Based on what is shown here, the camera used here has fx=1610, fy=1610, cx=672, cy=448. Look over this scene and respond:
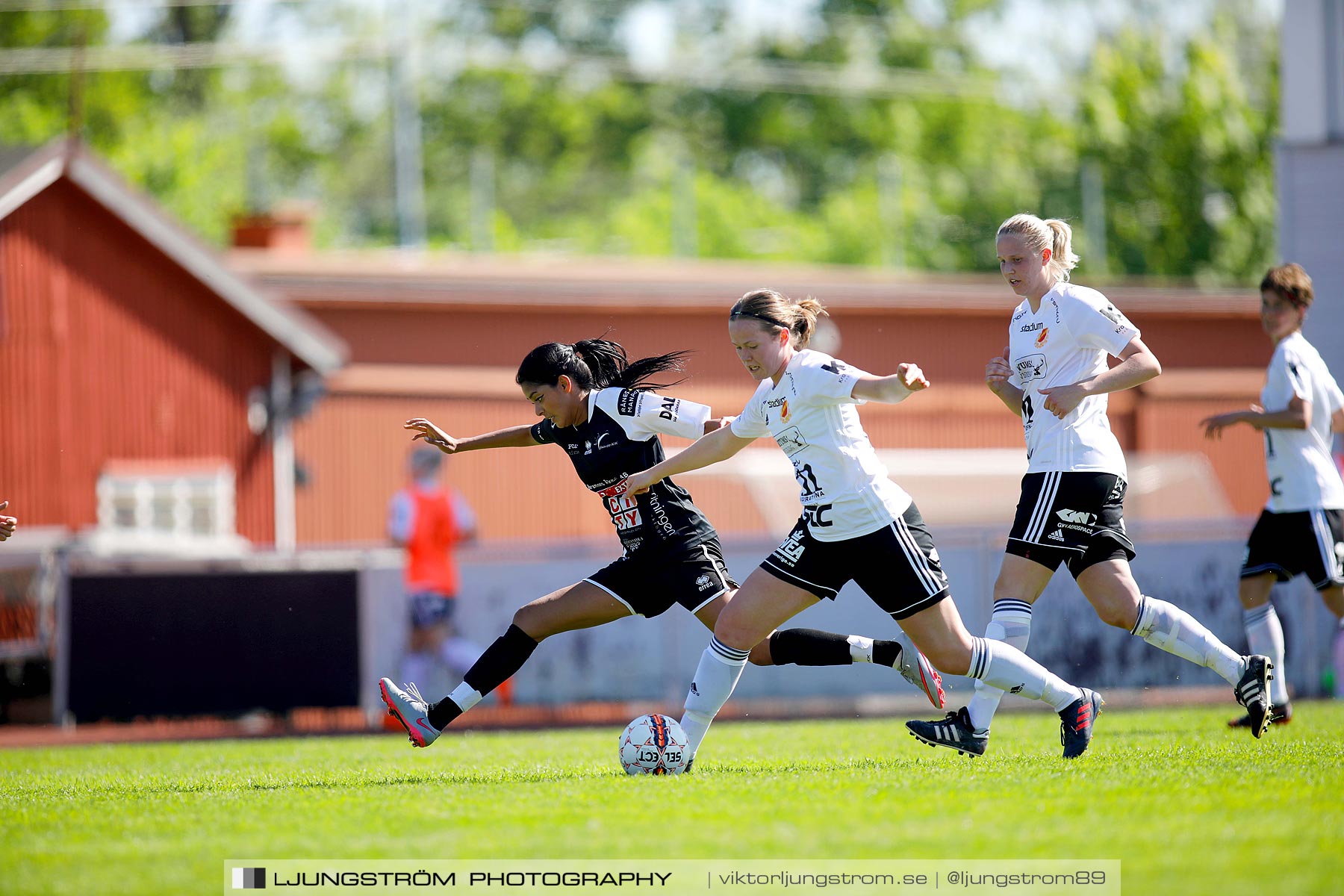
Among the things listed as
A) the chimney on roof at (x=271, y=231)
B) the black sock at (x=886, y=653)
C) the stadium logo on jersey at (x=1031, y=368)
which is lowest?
the black sock at (x=886, y=653)

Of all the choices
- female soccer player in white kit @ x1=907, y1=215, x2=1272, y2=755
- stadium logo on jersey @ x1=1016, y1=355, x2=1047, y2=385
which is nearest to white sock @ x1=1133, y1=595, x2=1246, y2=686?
female soccer player in white kit @ x1=907, y1=215, x2=1272, y2=755

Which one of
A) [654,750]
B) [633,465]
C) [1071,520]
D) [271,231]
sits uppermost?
[271,231]

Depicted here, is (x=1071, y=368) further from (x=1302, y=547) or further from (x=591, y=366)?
(x=1302, y=547)

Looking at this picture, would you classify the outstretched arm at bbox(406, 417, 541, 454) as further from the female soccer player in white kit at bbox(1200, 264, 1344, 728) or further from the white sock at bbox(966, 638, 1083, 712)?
the female soccer player in white kit at bbox(1200, 264, 1344, 728)

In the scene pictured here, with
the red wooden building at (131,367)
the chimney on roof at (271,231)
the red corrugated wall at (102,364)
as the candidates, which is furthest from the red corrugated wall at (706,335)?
the chimney on roof at (271,231)

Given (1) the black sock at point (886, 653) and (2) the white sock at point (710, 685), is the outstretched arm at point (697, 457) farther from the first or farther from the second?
(1) the black sock at point (886, 653)

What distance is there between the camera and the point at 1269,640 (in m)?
8.58

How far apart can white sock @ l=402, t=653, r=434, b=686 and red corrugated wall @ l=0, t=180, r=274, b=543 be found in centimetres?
837

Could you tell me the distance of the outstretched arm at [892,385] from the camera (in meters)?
5.90

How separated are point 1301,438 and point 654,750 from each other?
413 centimetres

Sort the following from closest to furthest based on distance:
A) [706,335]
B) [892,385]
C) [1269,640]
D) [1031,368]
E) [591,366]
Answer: [892,385], [1031,368], [591,366], [1269,640], [706,335]

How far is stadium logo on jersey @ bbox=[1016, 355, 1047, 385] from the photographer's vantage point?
7.18m

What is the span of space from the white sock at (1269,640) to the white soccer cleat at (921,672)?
2155 mm

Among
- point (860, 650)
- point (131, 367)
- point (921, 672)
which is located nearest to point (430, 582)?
point (860, 650)
